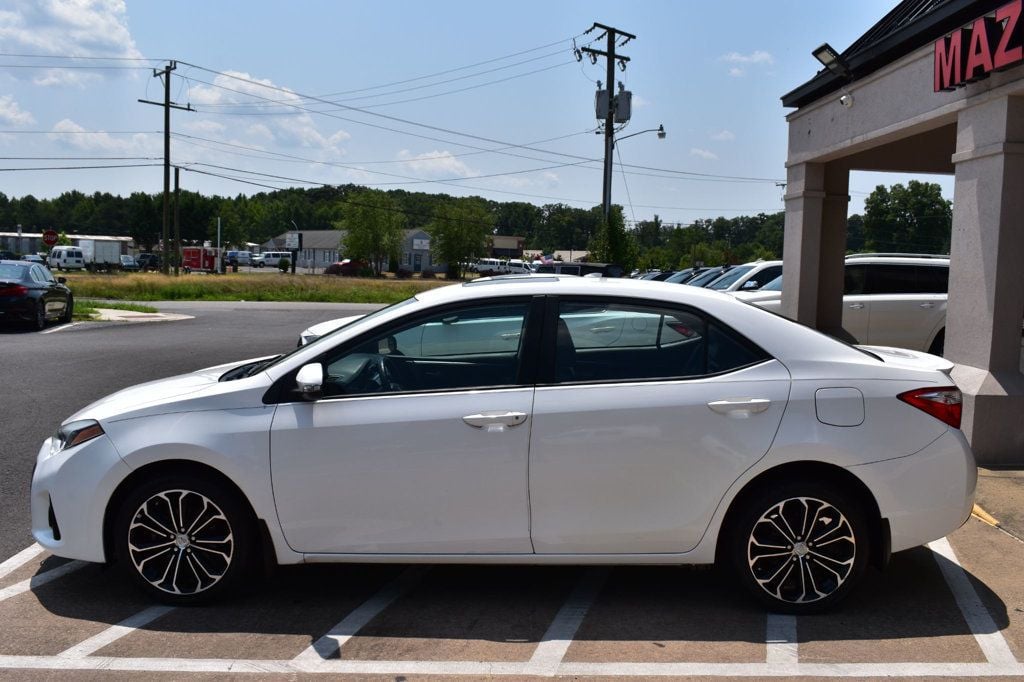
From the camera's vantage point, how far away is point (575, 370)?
4684 mm

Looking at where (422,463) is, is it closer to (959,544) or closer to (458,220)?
(959,544)

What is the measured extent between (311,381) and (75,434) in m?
1.32

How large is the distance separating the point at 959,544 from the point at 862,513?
5.48 feet

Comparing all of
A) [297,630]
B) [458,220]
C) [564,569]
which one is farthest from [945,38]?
[458,220]

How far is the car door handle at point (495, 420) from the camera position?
178 inches

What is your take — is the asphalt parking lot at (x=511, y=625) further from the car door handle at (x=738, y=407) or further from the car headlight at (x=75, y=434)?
the car door handle at (x=738, y=407)

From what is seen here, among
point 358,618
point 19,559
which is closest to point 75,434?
point 19,559

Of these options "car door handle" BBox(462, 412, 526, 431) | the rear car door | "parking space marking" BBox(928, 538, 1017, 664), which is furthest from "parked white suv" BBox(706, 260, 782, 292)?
"car door handle" BBox(462, 412, 526, 431)

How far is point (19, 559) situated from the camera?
556 cm

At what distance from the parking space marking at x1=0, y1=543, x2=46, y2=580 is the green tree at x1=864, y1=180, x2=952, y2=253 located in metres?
98.0

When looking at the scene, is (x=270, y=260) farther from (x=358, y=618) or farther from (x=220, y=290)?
(x=358, y=618)

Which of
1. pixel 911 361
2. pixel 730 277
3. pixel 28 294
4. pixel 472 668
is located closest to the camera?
pixel 472 668

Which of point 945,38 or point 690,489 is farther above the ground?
point 945,38

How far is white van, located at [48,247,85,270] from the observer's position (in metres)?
82.6
